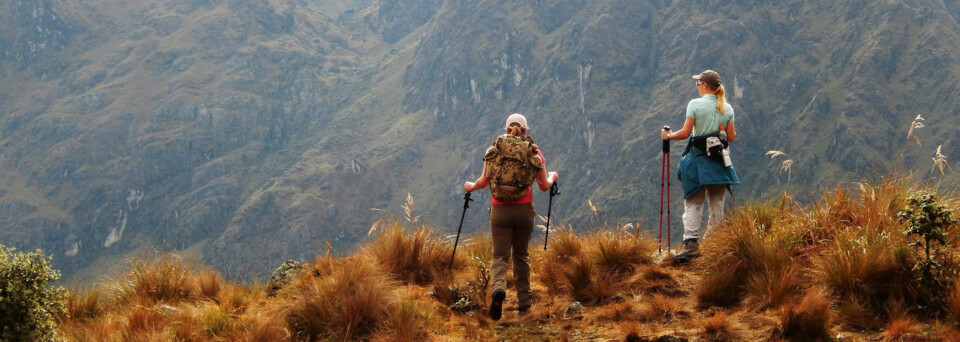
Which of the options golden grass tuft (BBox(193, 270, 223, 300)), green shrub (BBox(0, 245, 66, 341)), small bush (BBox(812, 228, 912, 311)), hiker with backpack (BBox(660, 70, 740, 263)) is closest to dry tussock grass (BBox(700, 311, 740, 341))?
small bush (BBox(812, 228, 912, 311))

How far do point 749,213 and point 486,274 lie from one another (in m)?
3.49

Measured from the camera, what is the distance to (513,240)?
26.6 ft

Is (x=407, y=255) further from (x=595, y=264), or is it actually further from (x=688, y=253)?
(x=688, y=253)

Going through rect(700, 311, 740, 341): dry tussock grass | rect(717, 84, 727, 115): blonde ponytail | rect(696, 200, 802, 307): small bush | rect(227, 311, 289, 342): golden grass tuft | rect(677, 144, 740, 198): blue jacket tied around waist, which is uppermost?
rect(717, 84, 727, 115): blonde ponytail

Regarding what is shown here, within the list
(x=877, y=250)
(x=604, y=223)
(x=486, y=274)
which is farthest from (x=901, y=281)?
(x=486, y=274)

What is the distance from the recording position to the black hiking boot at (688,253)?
905 cm

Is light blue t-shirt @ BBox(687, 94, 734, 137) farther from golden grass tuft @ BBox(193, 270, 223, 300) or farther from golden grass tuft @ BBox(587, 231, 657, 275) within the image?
golden grass tuft @ BBox(193, 270, 223, 300)

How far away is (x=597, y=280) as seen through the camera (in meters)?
8.16

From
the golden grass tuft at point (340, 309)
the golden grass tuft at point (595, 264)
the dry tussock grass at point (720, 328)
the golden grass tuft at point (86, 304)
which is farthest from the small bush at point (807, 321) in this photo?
the golden grass tuft at point (86, 304)

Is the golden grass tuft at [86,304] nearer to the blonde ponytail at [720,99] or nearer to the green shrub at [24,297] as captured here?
the green shrub at [24,297]

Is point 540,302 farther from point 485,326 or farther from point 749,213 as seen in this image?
point 749,213

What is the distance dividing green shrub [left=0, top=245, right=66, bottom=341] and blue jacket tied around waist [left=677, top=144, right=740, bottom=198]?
24.8 ft

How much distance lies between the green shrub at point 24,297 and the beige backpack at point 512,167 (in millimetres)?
4602

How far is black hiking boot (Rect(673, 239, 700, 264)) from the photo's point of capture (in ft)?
29.7
